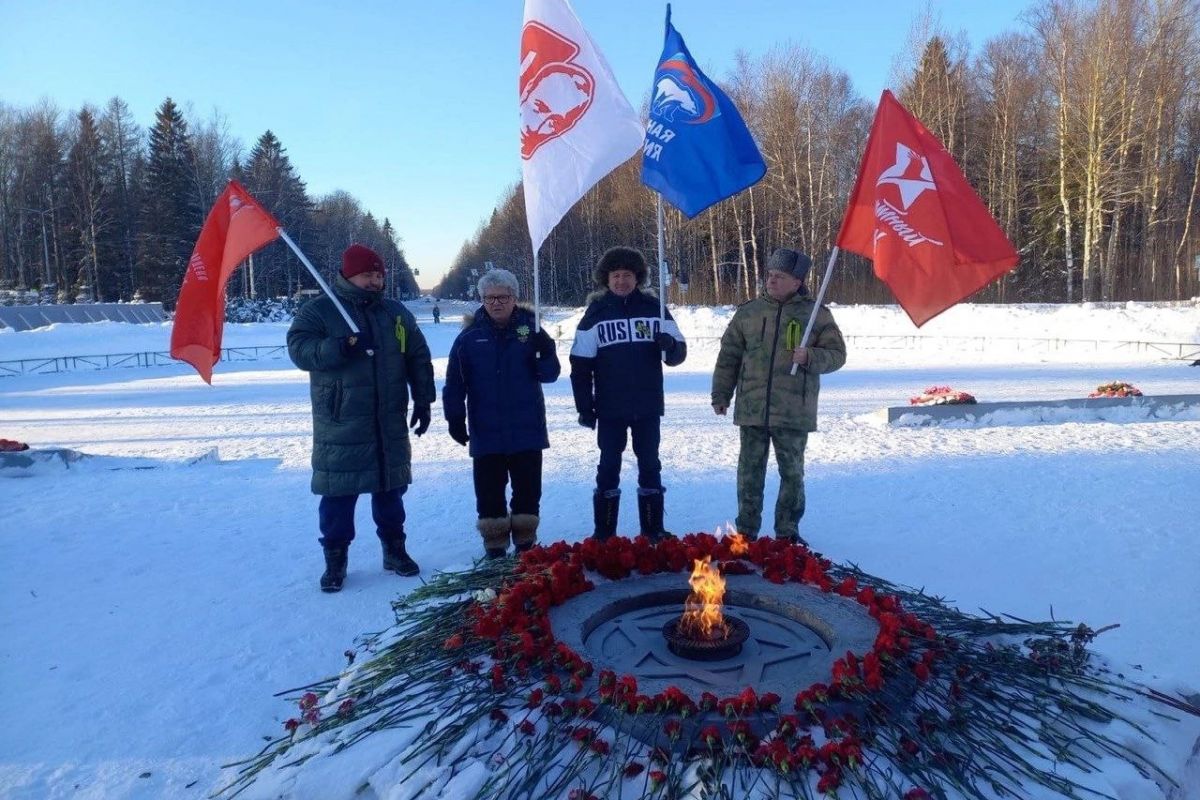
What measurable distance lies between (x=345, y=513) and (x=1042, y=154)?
39625 millimetres

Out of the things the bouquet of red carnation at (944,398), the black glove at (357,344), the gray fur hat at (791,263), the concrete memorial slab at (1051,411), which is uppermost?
the gray fur hat at (791,263)

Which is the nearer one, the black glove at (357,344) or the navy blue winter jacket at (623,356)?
the black glove at (357,344)

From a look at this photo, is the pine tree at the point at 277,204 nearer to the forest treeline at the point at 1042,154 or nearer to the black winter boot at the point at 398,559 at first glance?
the forest treeline at the point at 1042,154

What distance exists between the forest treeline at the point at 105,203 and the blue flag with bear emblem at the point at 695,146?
49.2 meters

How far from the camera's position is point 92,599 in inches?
187

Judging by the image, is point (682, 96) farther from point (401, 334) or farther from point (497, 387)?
point (401, 334)

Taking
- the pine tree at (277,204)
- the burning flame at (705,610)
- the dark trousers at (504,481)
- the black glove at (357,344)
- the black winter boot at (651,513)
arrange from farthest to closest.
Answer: the pine tree at (277,204), the black winter boot at (651,513), the dark trousers at (504,481), the black glove at (357,344), the burning flame at (705,610)

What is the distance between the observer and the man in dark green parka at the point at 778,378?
499cm

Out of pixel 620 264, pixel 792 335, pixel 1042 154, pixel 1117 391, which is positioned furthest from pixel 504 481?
pixel 1042 154

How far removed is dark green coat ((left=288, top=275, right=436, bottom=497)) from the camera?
4.69 meters

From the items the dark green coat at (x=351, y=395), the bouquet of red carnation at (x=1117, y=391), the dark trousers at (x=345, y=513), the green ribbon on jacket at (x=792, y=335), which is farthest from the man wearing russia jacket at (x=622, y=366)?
the bouquet of red carnation at (x=1117, y=391)

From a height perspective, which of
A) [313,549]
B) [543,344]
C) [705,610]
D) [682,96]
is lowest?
[313,549]

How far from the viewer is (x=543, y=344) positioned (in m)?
4.91

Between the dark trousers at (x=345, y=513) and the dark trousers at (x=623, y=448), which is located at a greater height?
the dark trousers at (x=623, y=448)
